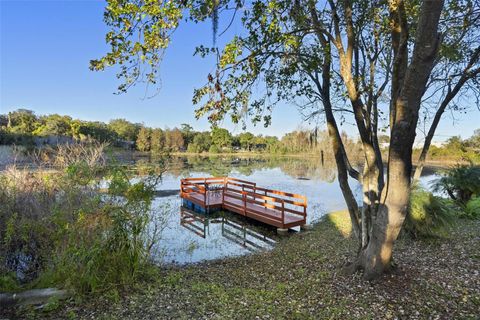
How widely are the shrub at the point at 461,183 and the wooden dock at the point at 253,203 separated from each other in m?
4.49

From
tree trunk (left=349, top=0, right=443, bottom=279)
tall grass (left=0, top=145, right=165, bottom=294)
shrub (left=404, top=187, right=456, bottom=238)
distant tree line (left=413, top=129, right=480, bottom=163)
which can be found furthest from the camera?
distant tree line (left=413, top=129, right=480, bottom=163)

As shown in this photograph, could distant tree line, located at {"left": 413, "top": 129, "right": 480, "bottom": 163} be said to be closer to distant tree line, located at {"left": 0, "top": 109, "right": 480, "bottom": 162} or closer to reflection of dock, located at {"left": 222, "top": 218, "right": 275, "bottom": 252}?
distant tree line, located at {"left": 0, "top": 109, "right": 480, "bottom": 162}

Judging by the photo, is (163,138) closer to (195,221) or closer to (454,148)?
(195,221)

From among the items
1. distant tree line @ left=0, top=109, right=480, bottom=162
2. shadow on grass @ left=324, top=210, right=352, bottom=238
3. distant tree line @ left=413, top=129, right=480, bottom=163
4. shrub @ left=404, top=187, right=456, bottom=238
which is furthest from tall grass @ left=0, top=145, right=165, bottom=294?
distant tree line @ left=413, top=129, right=480, bottom=163

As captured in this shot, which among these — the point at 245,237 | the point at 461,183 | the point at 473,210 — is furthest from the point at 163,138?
the point at 473,210

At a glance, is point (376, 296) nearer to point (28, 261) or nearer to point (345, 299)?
point (345, 299)

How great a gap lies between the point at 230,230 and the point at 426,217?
5.30 m

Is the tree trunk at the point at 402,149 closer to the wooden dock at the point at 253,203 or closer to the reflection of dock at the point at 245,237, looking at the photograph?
the reflection of dock at the point at 245,237

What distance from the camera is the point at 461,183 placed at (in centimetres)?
849

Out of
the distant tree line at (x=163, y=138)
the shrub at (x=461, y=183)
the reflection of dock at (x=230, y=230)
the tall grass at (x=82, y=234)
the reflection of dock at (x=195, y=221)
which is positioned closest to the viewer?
the tall grass at (x=82, y=234)

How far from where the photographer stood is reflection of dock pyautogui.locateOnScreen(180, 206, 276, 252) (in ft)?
24.0

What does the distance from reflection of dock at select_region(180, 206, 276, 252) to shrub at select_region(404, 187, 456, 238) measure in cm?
326

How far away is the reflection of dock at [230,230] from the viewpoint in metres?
7.33

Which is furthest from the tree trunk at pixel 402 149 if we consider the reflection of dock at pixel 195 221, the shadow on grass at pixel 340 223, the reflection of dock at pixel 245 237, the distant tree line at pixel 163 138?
the reflection of dock at pixel 195 221
